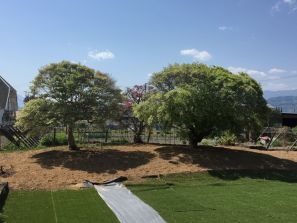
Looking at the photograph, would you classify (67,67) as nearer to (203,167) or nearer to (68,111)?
(68,111)

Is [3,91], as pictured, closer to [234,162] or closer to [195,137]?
[195,137]

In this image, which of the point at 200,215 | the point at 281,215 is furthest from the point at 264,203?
the point at 200,215

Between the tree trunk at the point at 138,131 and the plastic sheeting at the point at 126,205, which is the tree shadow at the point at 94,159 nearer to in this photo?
the plastic sheeting at the point at 126,205

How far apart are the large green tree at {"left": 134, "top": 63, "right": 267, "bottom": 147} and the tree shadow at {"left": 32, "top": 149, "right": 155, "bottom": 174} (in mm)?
1900

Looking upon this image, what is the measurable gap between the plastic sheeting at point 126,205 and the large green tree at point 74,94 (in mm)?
5414

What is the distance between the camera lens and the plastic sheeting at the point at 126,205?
12188 millimetres

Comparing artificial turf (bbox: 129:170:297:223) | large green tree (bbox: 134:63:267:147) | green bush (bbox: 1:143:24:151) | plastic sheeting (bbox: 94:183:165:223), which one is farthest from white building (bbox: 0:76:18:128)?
plastic sheeting (bbox: 94:183:165:223)

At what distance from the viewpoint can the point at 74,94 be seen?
22250mm

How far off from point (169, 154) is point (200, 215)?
9670mm

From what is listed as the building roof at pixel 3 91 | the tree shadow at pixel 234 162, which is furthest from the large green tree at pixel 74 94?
the building roof at pixel 3 91

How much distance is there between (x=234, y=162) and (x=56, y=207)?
10465 mm

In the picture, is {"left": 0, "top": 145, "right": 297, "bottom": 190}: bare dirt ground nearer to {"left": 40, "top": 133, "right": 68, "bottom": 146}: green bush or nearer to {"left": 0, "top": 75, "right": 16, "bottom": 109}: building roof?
{"left": 40, "top": 133, "right": 68, "bottom": 146}: green bush

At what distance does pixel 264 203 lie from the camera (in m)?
14.4

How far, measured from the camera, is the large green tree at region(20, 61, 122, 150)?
858 inches
